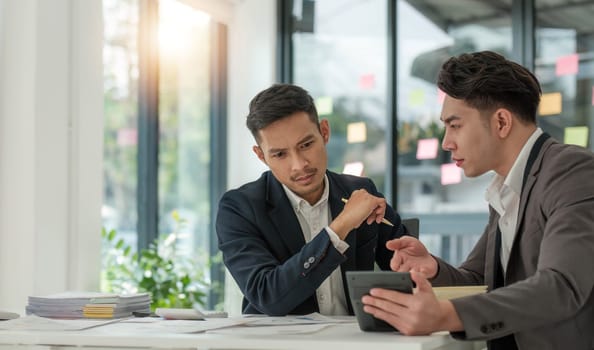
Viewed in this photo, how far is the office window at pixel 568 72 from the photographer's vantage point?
5.22m

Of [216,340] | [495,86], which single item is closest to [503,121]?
[495,86]

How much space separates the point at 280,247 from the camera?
9.10 ft

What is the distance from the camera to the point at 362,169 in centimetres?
585

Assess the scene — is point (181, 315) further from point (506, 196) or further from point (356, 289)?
point (506, 196)

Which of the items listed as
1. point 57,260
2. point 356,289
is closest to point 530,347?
point 356,289

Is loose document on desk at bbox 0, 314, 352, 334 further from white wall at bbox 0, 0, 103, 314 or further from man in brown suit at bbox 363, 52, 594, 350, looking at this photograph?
white wall at bbox 0, 0, 103, 314

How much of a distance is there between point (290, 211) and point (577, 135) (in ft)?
9.54

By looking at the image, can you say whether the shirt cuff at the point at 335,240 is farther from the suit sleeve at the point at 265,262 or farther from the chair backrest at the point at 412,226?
the chair backrest at the point at 412,226

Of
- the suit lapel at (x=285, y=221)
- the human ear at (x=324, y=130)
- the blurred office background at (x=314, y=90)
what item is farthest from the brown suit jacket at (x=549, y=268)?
the blurred office background at (x=314, y=90)

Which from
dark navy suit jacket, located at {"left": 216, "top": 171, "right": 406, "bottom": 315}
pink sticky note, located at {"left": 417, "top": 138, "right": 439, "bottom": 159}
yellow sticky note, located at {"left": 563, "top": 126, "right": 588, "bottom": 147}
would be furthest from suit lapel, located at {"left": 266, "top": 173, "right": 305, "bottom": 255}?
pink sticky note, located at {"left": 417, "top": 138, "right": 439, "bottom": 159}

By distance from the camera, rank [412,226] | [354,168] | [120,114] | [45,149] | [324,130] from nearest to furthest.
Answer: [324,130], [412,226], [45,149], [354,168], [120,114]

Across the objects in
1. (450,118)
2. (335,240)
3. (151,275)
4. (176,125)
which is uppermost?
(176,125)

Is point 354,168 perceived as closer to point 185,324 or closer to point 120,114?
point 120,114

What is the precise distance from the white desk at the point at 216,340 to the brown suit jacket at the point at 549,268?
0.14m
